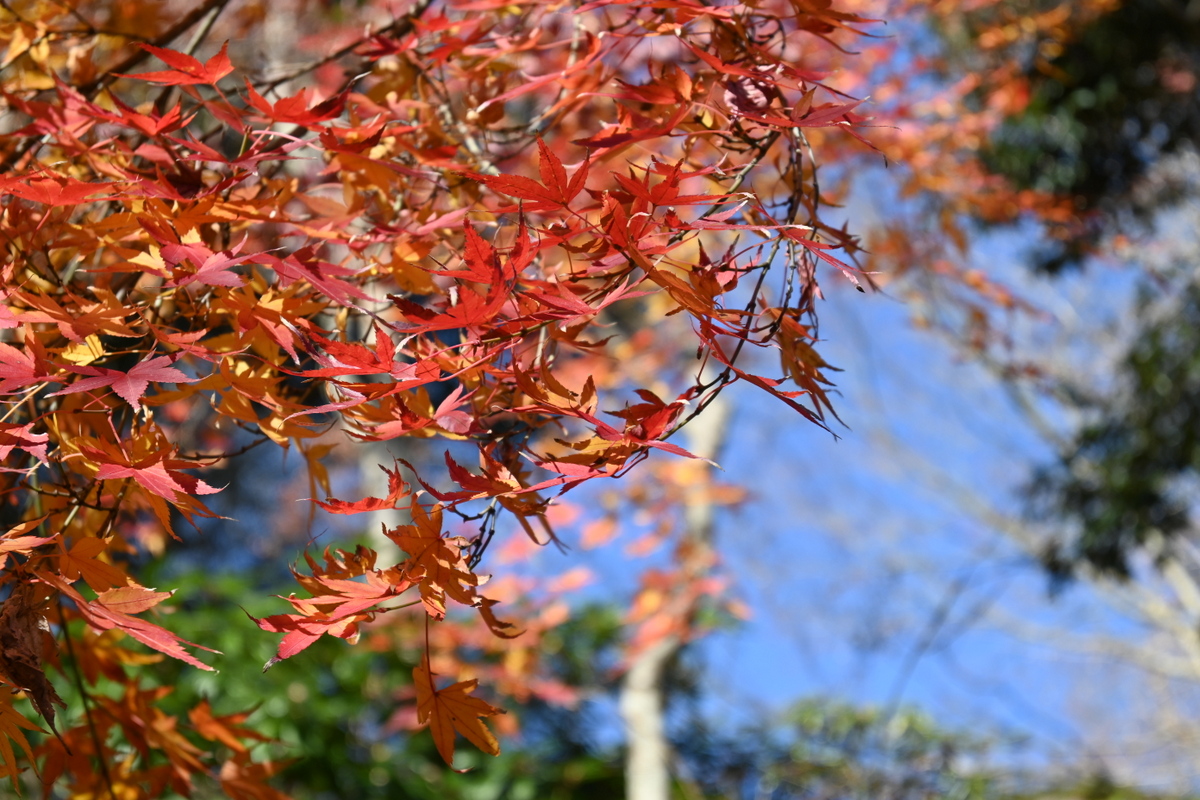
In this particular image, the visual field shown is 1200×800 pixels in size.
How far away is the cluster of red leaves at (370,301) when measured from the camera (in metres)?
0.69

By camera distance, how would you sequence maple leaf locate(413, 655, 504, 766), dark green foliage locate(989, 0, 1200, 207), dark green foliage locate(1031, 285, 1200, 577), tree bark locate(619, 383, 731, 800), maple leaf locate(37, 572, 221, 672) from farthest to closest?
dark green foliage locate(989, 0, 1200, 207)
dark green foliage locate(1031, 285, 1200, 577)
tree bark locate(619, 383, 731, 800)
maple leaf locate(413, 655, 504, 766)
maple leaf locate(37, 572, 221, 672)

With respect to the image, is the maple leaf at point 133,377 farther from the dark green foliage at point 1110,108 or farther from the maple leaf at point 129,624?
the dark green foliage at point 1110,108

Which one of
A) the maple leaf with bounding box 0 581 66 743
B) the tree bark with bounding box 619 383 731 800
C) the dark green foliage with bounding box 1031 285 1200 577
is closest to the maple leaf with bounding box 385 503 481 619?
the maple leaf with bounding box 0 581 66 743

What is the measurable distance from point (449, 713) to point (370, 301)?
14.2 inches

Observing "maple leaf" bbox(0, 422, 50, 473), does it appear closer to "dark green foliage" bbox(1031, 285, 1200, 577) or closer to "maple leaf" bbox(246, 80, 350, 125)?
"maple leaf" bbox(246, 80, 350, 125)

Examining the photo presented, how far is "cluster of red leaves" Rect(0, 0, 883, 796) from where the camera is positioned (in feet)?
2.27

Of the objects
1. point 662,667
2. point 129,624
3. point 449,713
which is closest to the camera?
point 129,624

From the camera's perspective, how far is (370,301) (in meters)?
0.89

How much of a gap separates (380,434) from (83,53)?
798 millimetres

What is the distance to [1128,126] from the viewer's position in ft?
12.7

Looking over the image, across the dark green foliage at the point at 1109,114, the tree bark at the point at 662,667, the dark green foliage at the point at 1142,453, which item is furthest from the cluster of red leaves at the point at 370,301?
the dark green foliage at the point at 1109,114

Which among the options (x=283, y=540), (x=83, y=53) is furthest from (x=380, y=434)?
(x=283, y=540)

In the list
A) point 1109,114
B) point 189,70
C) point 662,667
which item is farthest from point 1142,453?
point 189,70

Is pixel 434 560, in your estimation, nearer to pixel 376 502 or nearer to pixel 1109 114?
pixel 376 502
